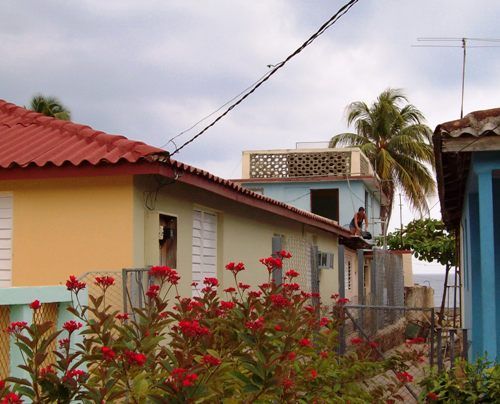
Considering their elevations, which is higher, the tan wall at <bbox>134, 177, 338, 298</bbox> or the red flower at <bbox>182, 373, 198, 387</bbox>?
the tan wall at <bbox>134, 177, 338, 298</bbox>

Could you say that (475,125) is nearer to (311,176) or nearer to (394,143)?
(311,176)

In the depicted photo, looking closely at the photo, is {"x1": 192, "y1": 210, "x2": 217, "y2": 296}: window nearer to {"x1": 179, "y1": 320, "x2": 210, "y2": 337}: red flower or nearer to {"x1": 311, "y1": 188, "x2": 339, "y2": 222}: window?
{"x1": 179, "y1": 320, "x2": 210, "y2": 337}: red flower

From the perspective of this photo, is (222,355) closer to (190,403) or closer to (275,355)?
(275,355)

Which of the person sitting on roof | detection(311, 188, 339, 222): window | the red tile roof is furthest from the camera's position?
detection(311, 188, 339, 222): window

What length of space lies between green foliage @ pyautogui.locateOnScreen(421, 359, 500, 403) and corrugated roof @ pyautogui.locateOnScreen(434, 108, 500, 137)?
6.45 ft

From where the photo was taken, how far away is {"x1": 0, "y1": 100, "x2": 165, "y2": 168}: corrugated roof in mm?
8445

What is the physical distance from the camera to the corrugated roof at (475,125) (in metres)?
6.84

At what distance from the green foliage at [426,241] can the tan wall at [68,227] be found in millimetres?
23312

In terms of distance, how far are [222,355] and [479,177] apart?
3979mm

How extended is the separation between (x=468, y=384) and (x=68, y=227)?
181 inches

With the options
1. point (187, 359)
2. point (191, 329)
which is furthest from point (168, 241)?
point (187, 359)

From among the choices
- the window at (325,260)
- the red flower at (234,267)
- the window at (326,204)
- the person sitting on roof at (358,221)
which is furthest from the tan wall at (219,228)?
the window at (326,204)

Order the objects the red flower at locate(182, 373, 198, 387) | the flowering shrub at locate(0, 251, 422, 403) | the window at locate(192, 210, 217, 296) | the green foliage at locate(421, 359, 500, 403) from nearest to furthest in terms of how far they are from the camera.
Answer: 1. the red flower at locate(182, 373, 198, 387)
2. the flowering shrub at locate(0, 251, 422, 403)
3. the green foliage at locate(421, 359, 500, 403)
4. the window at locate(192, 210, 217, 296)

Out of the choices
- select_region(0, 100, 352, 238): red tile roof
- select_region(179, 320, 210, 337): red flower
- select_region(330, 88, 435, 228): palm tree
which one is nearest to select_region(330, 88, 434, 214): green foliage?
select_region(330, 88, 435, 228): palm tree
